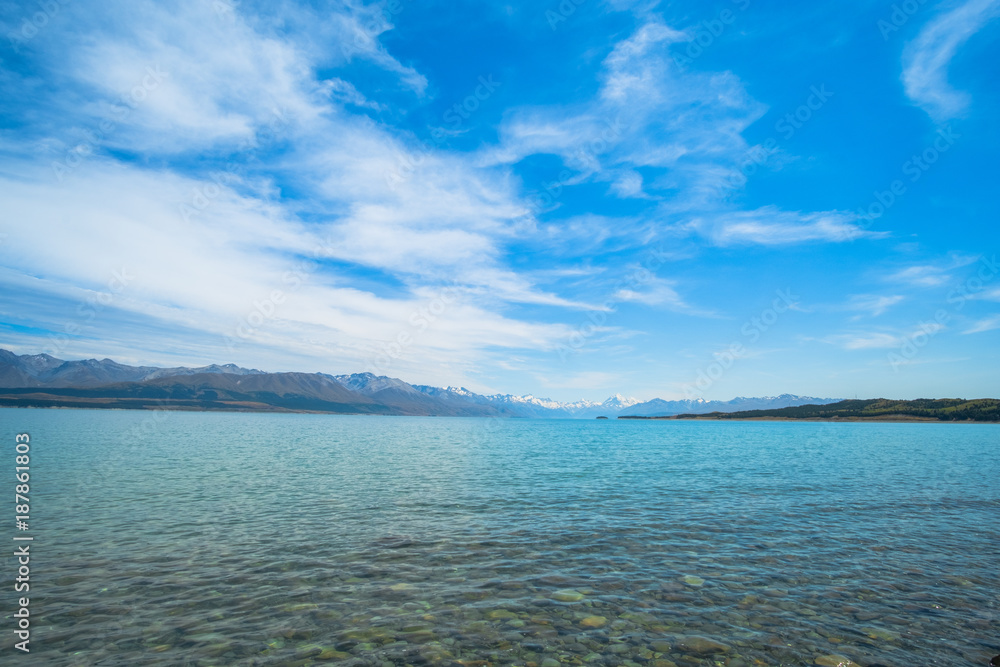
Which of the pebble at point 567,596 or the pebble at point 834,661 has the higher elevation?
the pebble at point 834,661

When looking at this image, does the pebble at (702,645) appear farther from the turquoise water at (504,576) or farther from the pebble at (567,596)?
the pebble at (567,596)

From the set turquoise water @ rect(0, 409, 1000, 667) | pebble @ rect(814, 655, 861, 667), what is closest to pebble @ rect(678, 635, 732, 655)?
turquoise water @ rect(0, 409, 1000, 667)

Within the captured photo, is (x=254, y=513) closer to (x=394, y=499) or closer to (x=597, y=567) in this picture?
(x=394, y=499)

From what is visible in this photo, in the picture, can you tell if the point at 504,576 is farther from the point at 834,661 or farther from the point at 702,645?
the point at 834,661

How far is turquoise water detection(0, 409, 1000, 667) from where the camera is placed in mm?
12695

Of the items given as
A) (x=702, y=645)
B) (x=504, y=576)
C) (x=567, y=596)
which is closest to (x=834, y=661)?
(x=702, y=645)

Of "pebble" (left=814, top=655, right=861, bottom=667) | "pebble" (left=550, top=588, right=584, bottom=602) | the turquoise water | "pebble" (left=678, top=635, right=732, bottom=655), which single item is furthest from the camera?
"pebble" (left=550, top=588, right=584, bottom=602)

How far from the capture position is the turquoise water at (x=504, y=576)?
1270 centimetres

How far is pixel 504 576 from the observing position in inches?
710

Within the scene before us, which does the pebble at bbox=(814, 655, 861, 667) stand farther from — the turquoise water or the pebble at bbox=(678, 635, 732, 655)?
the pebble at bbox=(678, 635, 732, 655)

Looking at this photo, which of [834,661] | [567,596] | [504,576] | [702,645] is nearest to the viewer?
[834,661]

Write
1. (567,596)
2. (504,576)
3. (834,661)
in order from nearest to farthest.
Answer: (834,661)
(567,596)
(504,576)

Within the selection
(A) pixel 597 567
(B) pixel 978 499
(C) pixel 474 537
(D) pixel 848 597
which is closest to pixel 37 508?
(C) pixel 474 537

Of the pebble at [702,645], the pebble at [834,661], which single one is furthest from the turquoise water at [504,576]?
the pebble at [834,661]
